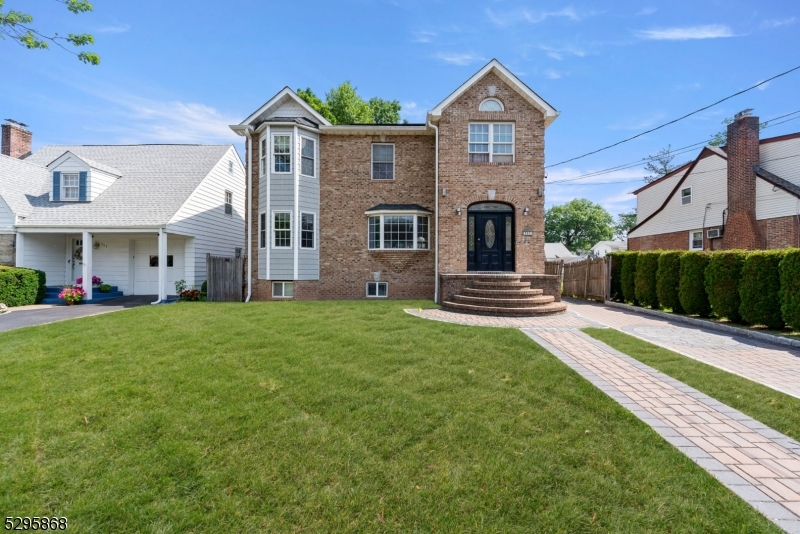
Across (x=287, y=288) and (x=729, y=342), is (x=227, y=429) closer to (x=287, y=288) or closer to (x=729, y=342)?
(x=729, y=342)

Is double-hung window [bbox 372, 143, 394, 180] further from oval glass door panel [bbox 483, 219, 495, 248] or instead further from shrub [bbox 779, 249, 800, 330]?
shrub [bbox 779, 249, 800, 330]

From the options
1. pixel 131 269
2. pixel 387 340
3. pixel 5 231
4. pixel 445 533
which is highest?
pixel 5 231

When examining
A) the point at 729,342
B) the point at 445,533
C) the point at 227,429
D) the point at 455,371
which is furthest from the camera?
the point at 729,342

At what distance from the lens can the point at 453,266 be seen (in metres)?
Result: 12.4

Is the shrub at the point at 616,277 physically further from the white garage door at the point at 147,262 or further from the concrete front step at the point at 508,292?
the white garage door at the point at 147,262

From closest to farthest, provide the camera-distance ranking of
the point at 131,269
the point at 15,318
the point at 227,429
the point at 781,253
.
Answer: the point at 227,429
the point at 781,253
the point at 15,318
the point at 131,269

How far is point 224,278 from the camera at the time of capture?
13609mm

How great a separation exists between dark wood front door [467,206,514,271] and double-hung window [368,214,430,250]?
1815mm

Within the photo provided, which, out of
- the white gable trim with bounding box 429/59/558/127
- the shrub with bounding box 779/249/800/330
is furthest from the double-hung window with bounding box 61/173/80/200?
the shrub with bounding box 779/249/800/330

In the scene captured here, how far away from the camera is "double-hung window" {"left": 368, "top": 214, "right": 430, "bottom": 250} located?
13664 mm

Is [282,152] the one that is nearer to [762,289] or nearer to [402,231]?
[402,231]

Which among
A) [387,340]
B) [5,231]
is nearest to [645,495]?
[387,340]

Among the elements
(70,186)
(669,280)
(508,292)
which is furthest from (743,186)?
(70,186)

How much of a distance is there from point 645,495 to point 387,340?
4.24 metres
